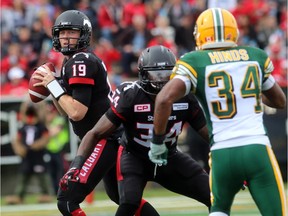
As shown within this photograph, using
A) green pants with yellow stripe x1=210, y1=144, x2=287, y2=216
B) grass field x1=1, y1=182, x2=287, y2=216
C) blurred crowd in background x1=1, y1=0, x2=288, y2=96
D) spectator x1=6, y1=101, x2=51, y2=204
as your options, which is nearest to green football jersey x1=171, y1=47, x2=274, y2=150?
green pants with yellow stripe x1=210, y1=144, x2=287, y2=216

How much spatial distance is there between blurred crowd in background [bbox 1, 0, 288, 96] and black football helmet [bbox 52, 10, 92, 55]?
23.7ft

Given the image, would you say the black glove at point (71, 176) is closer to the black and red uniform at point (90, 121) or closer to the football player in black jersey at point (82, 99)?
the football player in black jersey at point (82, 99)

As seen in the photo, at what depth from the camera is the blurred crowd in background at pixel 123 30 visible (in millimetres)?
15008

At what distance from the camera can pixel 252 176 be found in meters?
5.43

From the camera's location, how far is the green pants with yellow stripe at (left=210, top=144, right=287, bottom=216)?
5387 millimetres

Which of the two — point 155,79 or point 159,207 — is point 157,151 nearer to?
point 155,79

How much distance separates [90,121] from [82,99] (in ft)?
1.02

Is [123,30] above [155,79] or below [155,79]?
above

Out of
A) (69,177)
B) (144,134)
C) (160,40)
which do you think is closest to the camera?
(69,177)

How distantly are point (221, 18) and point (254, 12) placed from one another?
11.6 m

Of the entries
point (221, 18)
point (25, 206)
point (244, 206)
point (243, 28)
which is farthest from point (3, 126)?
point (221, 18)

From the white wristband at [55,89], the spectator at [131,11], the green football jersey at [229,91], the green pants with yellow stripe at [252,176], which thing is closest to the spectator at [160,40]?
the spectator at [131,11]

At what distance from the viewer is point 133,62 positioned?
1500cm

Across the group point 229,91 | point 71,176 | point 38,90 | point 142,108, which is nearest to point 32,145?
point 38,90
